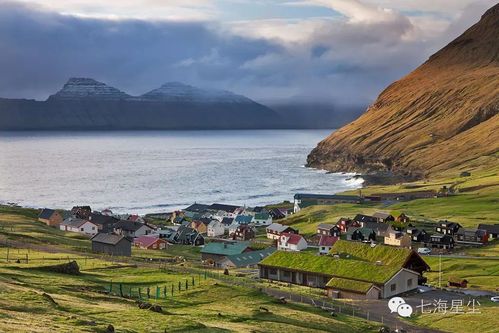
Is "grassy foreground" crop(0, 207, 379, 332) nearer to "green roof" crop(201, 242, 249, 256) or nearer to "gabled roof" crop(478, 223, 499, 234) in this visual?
"green roof" crop(201, 242, 249, 256)

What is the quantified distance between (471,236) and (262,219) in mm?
58892

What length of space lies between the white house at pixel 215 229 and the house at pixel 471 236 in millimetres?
57134

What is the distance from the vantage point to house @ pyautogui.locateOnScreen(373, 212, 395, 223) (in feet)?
476

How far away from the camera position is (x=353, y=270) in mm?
77812

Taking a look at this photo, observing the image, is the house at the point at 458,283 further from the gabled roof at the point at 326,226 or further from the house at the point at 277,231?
the house at the point at 277,231

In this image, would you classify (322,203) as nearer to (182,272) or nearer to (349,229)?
(349,229)

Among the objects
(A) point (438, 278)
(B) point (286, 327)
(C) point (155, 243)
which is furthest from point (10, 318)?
(C) point (155, 243)

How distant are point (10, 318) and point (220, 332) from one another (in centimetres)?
1249

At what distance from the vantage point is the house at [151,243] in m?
123

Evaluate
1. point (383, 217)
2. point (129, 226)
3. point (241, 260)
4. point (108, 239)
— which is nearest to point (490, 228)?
point (383, 217)

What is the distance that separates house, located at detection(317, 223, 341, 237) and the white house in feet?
95.8

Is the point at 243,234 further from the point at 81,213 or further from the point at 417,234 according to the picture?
the point at 81,213

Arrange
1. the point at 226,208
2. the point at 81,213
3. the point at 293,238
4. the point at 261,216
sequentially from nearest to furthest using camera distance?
the point at 293,238
the point at 81,213
the point at 261,216
the point at 226,208

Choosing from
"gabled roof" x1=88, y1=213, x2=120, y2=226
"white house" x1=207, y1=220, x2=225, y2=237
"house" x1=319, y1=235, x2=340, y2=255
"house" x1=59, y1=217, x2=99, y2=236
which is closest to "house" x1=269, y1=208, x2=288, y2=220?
"white house" x1=207, y1=220, x2=225, y2=237
